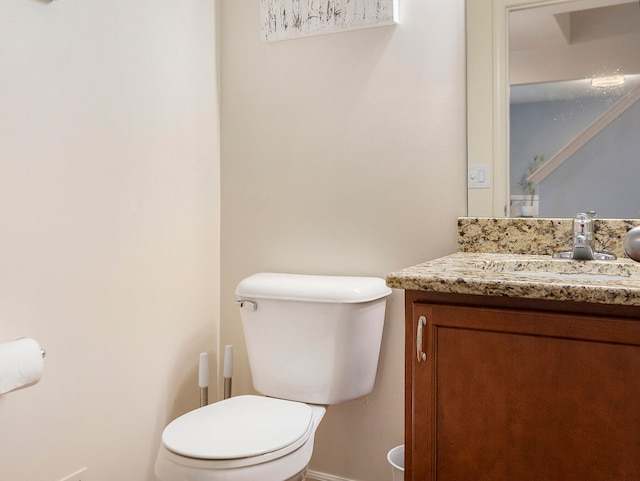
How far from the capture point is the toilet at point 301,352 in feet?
4.93

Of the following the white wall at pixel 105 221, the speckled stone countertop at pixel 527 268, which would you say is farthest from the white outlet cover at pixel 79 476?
the speckled stone countertop at pixel 527 268

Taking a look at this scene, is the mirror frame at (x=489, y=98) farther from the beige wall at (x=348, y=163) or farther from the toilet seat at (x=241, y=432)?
the toilet seat at (x=241, y=432)

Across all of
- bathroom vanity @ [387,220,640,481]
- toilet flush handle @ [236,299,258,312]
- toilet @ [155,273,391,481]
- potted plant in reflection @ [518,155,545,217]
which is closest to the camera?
bathroom vanity @ [387,220,640,481]

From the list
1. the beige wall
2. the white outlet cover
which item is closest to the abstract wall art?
the beige wall

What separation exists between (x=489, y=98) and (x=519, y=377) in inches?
36.0

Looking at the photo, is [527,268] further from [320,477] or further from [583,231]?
[320,477]

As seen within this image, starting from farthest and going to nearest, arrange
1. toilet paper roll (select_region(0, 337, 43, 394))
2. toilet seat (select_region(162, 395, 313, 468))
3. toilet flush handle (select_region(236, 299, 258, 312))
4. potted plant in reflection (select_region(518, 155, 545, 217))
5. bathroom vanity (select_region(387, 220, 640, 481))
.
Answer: toilet flush handle (select_region(236, 299, 258, 312)), potted plant in reflection (select_region(518, 155, 545, 217)), toilet seat (select_region(162, 395, 313, 468)), toilet paper roll (select_region(0, 337, 43, 394)), bathroom vanity (select_region(387, 220, 640, 481))

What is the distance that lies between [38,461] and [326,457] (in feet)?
3.11

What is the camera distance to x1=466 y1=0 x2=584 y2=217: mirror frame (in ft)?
5.61

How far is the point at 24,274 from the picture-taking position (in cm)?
140

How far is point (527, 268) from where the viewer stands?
1.51 m

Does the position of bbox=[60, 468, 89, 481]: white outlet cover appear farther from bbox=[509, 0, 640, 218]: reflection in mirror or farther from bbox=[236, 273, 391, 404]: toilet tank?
bbox=[509, 0, 640, 218]: reflection in mirror

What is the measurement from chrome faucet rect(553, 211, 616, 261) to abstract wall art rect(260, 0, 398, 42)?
0.84 m

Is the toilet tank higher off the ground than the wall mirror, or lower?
lower
